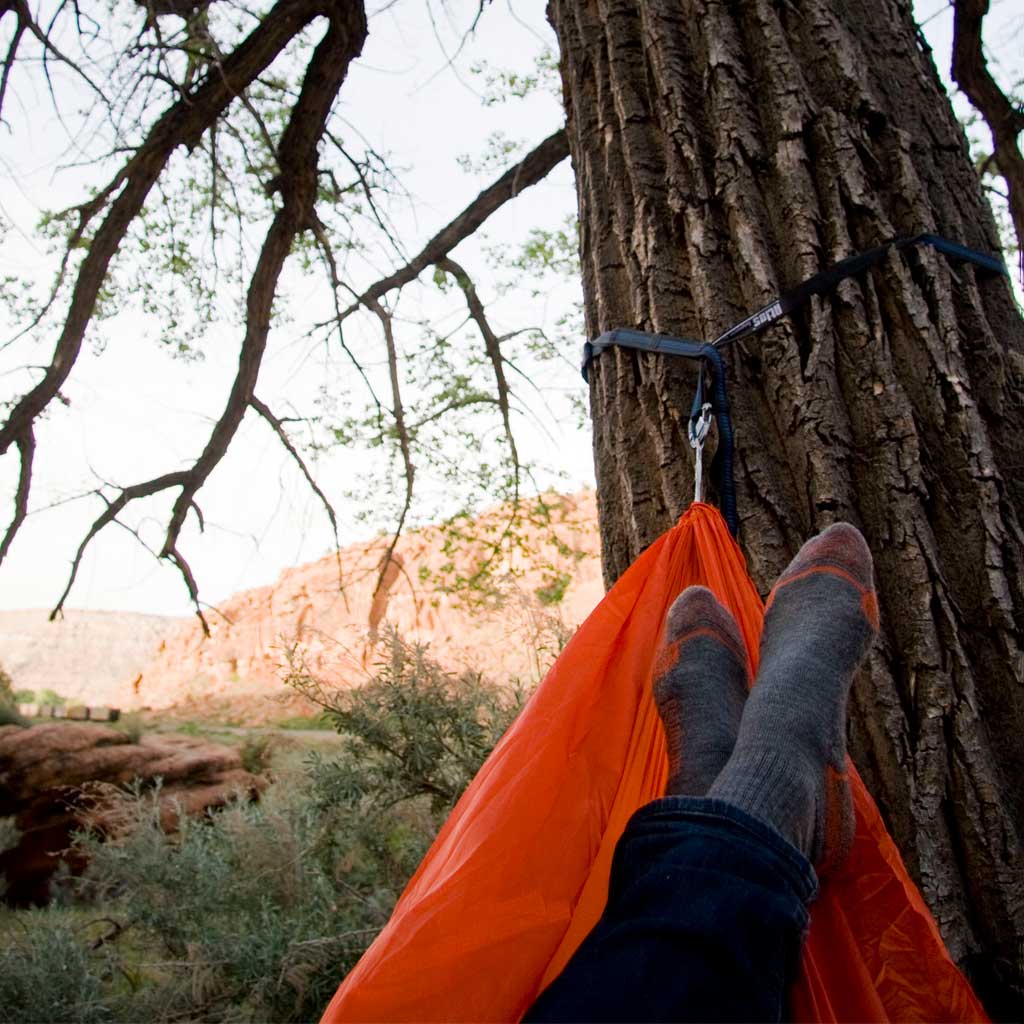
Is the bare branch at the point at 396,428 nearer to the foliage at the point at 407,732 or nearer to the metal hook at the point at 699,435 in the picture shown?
the foliage at the point at 407,732

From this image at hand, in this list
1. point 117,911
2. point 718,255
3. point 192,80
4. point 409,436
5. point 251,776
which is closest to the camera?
point 718,255

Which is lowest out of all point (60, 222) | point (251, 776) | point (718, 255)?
point (251, 776)

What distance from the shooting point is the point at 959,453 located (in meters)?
1.07

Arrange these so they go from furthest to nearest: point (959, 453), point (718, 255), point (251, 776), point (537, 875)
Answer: point (251, 776), point (718, 255), point (959, 453), point (537, 875)

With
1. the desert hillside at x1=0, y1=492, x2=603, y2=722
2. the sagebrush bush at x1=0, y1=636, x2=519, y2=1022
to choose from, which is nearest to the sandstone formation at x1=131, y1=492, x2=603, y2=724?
the desert hillside at x1=0, y1=492, x2=603, y2=722

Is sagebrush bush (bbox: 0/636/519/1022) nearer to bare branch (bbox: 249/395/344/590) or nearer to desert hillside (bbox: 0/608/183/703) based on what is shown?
bare branch (bbox: 249/395/344/590)

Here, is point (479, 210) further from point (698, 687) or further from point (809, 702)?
point (809, 702)

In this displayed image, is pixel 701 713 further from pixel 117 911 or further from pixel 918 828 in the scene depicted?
pixel 117 911

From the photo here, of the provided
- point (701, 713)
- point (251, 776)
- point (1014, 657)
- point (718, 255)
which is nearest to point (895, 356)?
point (718, 255)

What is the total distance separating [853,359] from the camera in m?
1.13

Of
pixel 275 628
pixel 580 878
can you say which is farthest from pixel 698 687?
pixel 275 628

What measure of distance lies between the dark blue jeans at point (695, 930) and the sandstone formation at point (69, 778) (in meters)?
4.89

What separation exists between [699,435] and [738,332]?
17cm

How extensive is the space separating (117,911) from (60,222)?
255 cm
